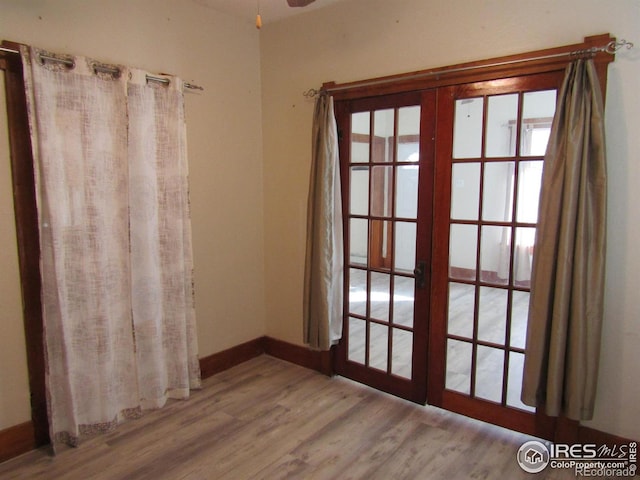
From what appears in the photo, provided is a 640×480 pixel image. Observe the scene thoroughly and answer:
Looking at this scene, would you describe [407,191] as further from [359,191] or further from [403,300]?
[403,300]

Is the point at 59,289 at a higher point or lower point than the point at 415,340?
higher

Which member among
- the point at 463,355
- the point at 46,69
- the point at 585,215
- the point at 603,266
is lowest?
the point at 463,355

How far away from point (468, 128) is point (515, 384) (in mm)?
1759

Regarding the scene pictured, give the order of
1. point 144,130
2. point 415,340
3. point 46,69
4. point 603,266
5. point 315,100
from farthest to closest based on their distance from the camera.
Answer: point 315,100 → point 415,340 → point 144,130 → point 46,69 → point 603,266

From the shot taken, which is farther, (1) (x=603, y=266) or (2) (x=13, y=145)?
(2) (x=13, y=145)

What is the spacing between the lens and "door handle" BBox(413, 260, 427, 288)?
2896mm

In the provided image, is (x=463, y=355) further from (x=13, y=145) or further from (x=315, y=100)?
(x=13, y=145)

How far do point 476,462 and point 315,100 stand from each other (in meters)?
2.64

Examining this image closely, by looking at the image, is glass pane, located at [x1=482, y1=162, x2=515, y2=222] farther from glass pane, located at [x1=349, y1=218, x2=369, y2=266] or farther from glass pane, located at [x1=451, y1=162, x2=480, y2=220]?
glass pane, located at [x1=349, y1=218, x2=369, y2=266]

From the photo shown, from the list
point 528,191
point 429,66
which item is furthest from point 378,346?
point 429,66

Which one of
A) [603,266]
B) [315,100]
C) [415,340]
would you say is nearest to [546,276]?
[603,266]

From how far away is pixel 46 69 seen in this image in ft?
7.68

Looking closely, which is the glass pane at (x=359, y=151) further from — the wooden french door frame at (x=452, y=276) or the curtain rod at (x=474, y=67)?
the wooden french door frame at (x=452, y=276)

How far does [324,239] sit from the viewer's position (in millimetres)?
3160
